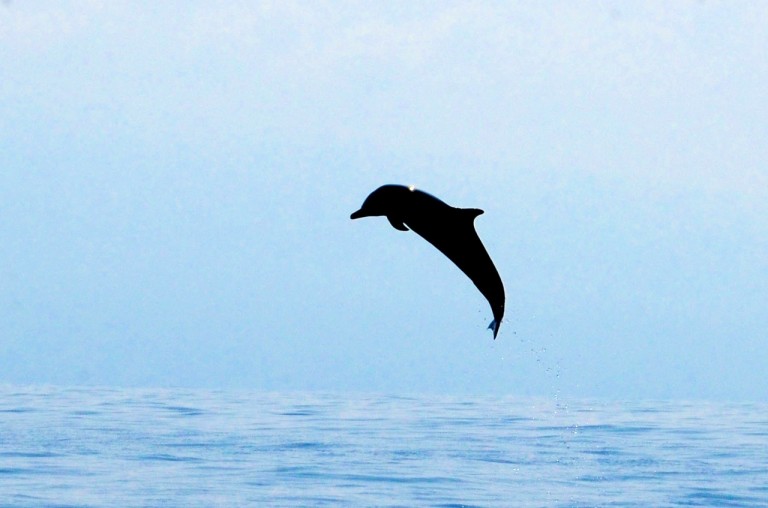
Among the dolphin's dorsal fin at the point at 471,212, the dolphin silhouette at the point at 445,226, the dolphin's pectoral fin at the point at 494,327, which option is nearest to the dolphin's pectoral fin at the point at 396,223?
the dolphin silhouette at the point at 445,226

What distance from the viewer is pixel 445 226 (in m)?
10.2

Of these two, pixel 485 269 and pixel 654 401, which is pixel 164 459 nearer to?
pixel 485 269

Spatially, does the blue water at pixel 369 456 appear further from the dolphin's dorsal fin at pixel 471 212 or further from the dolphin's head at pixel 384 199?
the dolphin's head at pixel 384 199

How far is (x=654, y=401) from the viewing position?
4462cm

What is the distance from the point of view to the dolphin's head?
387 inches

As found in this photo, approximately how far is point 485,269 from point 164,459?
12.9 meters

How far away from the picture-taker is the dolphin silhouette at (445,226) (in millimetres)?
9859

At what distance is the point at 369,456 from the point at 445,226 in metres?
12.7

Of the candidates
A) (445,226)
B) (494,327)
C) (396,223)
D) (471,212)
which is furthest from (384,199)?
(494,327)

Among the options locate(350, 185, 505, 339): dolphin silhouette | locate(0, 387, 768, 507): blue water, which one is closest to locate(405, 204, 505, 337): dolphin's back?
locate(350, 185, 505, 339): dolphin silhouette

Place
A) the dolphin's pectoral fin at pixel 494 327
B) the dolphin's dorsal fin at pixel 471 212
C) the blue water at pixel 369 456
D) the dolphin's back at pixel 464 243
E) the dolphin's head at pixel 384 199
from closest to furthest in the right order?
the dolphin's head at pixel 384 199, the dolphin's back at pixel 464 243, the dolphin's dorsal fin at pixel 471 212, the dolphin's pectoral fin at pixel 494 327, the blue water at pixel 369 456

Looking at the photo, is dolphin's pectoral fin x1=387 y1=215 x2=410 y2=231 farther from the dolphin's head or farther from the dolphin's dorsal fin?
the dolphin's dorsal fin

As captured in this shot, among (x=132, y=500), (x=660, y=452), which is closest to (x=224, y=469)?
(x=132, y=500)

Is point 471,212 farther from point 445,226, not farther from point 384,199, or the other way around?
point 384,199
